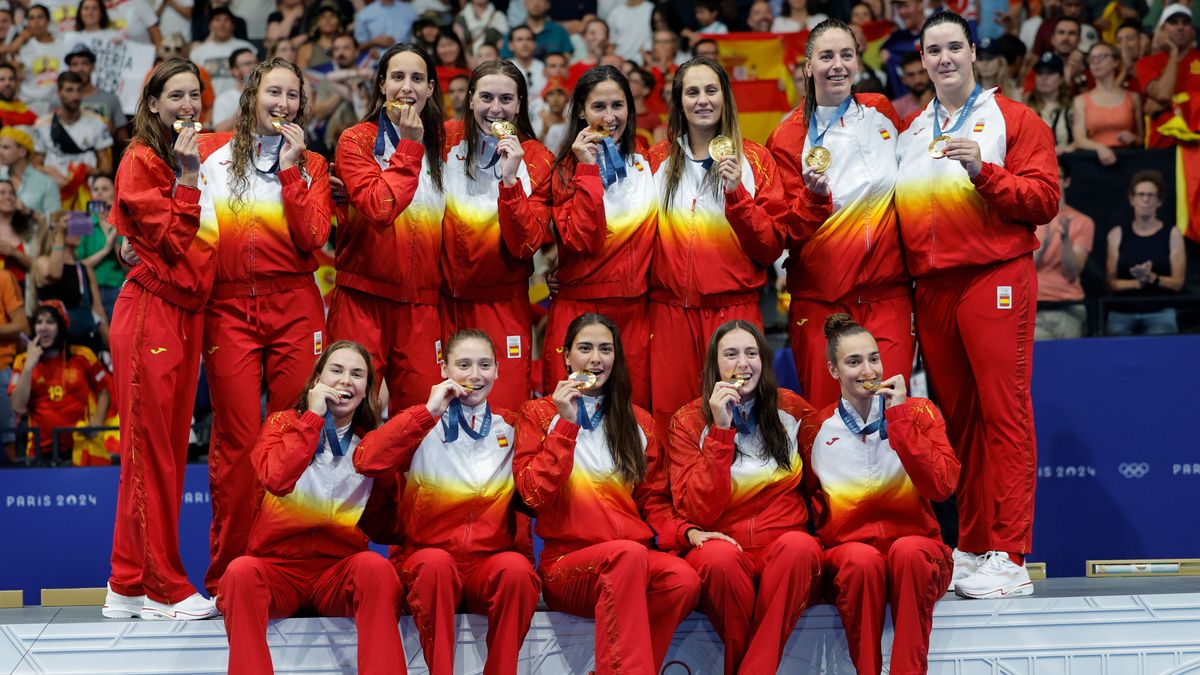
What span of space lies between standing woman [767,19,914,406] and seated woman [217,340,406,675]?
1.74m

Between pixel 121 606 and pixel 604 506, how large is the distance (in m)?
1.85

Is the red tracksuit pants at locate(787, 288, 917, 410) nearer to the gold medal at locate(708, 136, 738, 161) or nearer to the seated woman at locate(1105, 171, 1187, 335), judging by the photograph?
the gold medal at locate(708, 136, 738, 161)

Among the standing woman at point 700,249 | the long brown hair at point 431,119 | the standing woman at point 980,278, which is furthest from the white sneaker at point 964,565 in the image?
the long brown hair at point 431,119

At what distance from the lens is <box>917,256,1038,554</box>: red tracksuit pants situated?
5285 millimetres

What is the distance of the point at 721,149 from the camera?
538 cm

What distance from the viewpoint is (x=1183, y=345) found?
6598mm

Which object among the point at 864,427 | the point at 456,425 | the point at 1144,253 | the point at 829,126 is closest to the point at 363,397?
the point at 456,425

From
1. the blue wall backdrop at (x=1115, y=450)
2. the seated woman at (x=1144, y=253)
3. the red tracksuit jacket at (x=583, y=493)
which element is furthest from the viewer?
the seated woman at (x=1144, y=253)

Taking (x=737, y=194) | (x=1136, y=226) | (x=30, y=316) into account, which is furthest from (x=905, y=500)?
(x=30, y=316)

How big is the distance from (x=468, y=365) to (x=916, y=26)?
5493 millimetres

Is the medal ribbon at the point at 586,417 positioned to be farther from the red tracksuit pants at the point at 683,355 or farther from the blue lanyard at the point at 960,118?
the blue lanyard at the point at 960,118

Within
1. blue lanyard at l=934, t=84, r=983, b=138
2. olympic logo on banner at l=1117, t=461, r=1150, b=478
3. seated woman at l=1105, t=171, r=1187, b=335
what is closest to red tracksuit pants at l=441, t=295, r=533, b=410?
blue lanyard at l=934, t=84, r=983, b=138

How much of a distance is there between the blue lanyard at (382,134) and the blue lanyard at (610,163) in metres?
0.82

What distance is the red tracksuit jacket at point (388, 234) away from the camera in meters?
5.46
